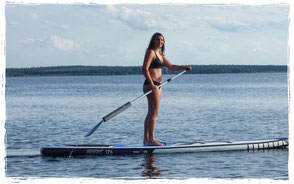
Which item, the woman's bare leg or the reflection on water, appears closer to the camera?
the reflection on water

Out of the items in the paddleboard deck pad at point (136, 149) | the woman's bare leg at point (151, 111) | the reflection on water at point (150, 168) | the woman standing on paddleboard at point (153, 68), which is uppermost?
the woman standing on paddleboard at point (153, 68)

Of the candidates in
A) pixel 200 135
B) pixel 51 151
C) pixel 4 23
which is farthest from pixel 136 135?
pixel 4 23

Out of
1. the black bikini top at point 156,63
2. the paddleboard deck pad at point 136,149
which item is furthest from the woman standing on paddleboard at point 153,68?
the paddleboard deck pad at point 136,149

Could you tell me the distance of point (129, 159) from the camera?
9828 millimetres

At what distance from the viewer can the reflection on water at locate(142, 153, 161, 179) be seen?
844 centimetres

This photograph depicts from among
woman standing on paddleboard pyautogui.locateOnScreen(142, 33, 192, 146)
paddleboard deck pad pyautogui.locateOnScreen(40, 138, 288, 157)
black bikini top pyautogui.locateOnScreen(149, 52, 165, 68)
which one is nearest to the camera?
woman standing on paddleboard pyautogui.locateOnScreen(142, 33, 192, 146)

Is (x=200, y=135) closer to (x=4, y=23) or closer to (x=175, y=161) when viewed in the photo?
(x=175, y=161)

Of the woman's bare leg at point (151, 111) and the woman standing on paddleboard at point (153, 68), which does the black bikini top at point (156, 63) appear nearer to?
the woman standing on paddleboard at point (153, 68)

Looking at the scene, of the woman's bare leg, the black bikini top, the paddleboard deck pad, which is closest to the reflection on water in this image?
the paddleboard deck pad

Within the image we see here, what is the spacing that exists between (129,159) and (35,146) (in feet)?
10.8

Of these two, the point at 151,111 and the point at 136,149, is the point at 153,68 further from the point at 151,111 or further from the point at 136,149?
the point at 136,149

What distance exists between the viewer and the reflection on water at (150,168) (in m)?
8.44

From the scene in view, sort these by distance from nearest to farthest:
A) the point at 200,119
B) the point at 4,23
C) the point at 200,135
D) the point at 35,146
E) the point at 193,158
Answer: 1. the point at 4,23
2. the point at 193,158
3. the point at 35,146
4. the point at 200,135
5. the point at 200,119

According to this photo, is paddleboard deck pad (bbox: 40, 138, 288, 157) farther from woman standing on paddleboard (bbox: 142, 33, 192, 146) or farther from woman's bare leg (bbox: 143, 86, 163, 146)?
woman standing on paddleboard (bbox: 142, 33, 192, 146)
